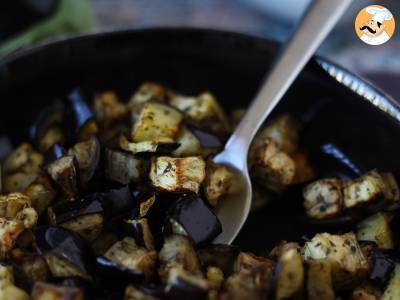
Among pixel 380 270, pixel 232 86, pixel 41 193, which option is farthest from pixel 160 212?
pixel 232 86

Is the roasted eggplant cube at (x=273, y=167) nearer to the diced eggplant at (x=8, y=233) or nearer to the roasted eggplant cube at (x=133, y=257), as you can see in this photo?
the roasted eggplant cube at (x=133, y=257)

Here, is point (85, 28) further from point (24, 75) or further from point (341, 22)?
point (341, 22)

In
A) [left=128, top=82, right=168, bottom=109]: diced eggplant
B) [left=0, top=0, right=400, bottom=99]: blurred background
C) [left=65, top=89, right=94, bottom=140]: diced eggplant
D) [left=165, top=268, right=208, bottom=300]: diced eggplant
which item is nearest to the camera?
[left=165, top=268, right=208, bottom=300]: diced eggplant

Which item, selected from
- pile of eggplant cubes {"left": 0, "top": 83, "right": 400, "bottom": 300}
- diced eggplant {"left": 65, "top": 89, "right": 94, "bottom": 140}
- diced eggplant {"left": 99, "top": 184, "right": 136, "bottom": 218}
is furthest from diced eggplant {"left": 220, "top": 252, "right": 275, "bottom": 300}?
diced eggplant {"left": 65, "top": 89, "right": 94, "bottom": 140}

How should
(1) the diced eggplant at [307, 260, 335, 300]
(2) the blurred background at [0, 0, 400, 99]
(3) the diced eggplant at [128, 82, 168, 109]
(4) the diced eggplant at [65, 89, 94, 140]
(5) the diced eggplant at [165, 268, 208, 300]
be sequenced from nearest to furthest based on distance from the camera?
(5) the diced eggplant at [165, 268, 208, 300] < (1) the diced eggplant at [307, 260, 335, 300] < (4) the diced eggplant at [65, 89, 94, 140] < (3) the diced eggplant at [128, 82, 168, 109] < (2) the blurred background at [0, 0, 400, 99]

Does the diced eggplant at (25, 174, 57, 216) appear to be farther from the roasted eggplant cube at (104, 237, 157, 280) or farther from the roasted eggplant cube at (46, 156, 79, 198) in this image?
the roasted eggplant cube at (104, 237, 157, 280)
